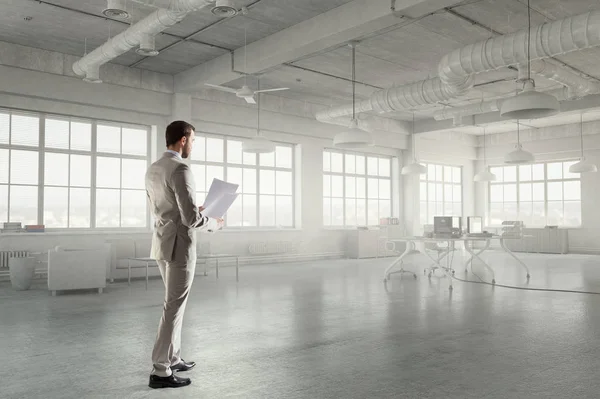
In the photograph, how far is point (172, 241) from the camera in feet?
11.0

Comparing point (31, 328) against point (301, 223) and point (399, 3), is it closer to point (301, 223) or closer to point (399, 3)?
point (399, 3)

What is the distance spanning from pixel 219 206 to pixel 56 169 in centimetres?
844

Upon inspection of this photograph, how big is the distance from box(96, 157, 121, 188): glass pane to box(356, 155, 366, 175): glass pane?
7722mm

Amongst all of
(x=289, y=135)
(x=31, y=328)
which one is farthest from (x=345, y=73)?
(x=31, y=328)

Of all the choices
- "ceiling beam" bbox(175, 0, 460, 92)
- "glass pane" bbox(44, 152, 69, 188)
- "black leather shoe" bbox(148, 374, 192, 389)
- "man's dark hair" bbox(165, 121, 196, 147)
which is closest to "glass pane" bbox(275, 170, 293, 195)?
"ceiling beam" bbox(175, 0, 460, 92)

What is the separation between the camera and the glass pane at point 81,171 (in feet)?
36.0

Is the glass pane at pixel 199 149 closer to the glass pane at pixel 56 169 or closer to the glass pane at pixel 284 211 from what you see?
the glass pane at pixel 284 211

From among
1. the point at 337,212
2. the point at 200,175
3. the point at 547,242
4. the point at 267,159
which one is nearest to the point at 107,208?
the point at 200,175

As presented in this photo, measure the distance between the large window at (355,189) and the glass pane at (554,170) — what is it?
588cm

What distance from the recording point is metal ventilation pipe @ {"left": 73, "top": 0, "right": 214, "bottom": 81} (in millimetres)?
6672

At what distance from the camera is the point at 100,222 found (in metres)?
11.3

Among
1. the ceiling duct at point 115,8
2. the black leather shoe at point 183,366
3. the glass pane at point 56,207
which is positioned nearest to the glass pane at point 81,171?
the glass pane at point 56,207

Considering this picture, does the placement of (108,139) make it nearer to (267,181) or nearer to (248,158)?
(248,158)

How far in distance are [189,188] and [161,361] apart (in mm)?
1129
